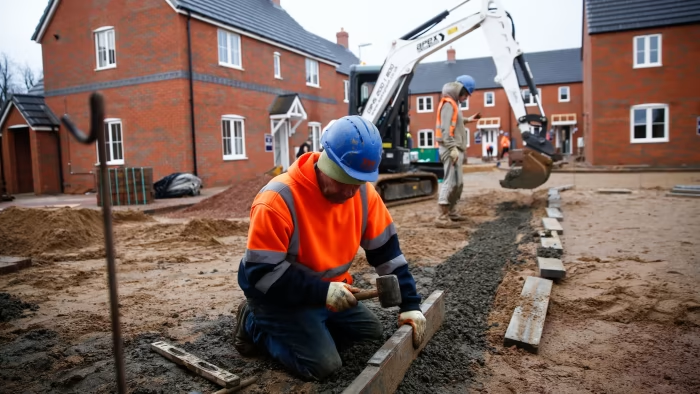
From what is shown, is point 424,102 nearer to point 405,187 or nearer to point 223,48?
point 223,48

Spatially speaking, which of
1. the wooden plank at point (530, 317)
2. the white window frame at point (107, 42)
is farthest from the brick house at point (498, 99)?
the wooden plank at point (530, 317)

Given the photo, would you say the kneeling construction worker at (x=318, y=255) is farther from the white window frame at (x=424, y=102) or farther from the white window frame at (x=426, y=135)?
the white window frame at (x=424, y=102)

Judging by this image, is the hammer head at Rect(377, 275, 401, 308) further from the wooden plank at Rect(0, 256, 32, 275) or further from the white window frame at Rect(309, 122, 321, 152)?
the white window frame at Rect(309, 122, 321, 152)

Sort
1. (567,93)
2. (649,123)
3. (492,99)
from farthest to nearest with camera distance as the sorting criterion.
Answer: (492,99) < (567,93) < (649,123)

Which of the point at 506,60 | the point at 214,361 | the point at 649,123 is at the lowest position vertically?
the point at 214,361

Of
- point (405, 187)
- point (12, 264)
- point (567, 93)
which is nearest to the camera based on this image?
point (12, 264)

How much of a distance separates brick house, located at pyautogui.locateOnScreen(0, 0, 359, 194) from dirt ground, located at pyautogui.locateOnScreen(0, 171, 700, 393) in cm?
933

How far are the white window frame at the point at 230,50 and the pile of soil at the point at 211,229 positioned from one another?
10815 mm

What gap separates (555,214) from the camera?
7867mm

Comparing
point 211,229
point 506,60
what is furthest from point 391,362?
point 506,60

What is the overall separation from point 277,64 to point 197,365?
1921 centimetres

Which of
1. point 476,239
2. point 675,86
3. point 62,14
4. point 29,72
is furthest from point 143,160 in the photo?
point 29,72

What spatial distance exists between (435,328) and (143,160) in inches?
607

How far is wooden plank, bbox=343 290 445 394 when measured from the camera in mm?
2275
